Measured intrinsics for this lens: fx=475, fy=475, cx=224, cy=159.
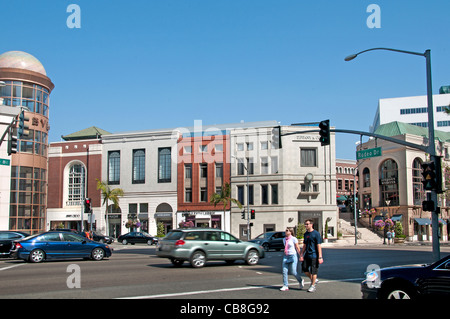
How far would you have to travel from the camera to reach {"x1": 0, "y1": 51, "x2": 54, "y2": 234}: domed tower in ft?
176

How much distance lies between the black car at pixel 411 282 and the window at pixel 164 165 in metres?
54.1

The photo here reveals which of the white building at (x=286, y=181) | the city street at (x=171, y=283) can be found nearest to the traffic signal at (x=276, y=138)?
the city street at (x=171, y=283)

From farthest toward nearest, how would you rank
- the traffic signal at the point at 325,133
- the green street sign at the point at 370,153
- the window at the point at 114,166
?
the window at the point at 114,166 → the green street sign at the point at 370,153 → the traffic signal at the point at 325,133

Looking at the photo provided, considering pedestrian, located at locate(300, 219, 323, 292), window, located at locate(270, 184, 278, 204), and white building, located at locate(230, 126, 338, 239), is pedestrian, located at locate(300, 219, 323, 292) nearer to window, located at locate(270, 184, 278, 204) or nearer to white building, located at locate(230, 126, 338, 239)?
white building, located at locate(230, 126, 338, 239)

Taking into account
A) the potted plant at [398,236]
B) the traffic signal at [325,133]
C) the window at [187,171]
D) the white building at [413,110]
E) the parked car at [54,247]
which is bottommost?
the potted plant at [398,236]

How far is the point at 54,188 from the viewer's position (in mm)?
65812

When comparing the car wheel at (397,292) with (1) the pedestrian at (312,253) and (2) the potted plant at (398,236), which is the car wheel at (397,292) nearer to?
(1) the pedestrian at (312,253)

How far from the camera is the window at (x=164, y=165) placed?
62.6 m

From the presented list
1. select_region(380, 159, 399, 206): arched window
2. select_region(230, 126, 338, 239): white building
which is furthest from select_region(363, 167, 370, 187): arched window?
select_region(230, 126, 338, 239): white building

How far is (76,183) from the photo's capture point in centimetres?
6588

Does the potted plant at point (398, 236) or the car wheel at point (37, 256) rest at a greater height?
the car wheel at point (37, 256)
